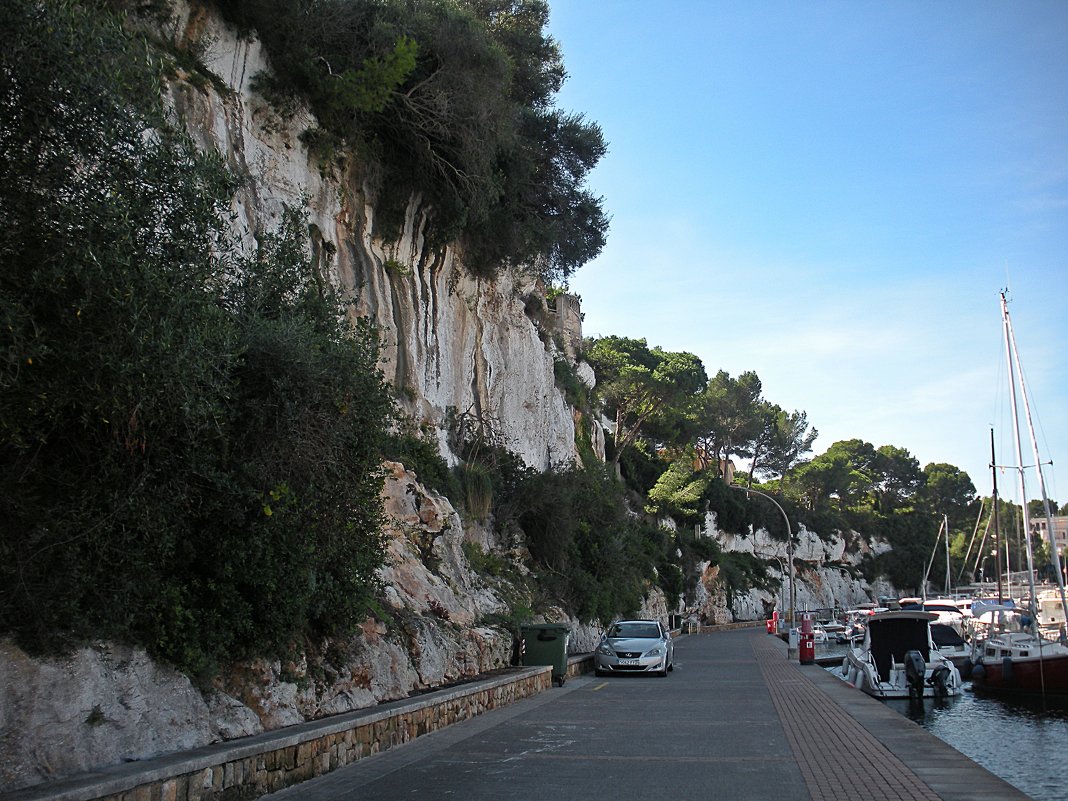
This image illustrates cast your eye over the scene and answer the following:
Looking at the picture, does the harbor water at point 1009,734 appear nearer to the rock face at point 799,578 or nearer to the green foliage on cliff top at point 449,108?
the green foliage on cliff top at point 449,108

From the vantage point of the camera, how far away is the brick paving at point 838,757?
796 cm

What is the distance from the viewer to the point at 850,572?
3681 inches

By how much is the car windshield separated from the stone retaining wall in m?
11.5

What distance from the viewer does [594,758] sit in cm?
989

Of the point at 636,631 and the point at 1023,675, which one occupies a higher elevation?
the point at 636,631

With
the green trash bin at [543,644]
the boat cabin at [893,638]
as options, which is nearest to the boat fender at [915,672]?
the boat cabin at [893,638]

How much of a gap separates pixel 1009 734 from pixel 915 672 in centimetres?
435

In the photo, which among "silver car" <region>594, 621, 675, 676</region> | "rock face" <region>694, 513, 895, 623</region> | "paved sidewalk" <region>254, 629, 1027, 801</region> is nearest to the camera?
"paved sidewalk" <region>254, 629, 1027, 801</region>

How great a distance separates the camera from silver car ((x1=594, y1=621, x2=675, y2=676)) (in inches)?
870

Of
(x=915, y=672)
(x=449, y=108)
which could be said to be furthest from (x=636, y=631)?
(x=449, y=108)

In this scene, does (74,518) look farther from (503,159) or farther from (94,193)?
(503,159)

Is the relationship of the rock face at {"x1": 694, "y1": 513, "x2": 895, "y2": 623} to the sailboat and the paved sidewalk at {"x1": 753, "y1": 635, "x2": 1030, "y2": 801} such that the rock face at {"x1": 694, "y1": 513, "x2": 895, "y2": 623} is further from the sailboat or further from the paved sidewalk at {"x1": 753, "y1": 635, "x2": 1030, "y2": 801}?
the paved sidewalk at {"x1": 753, "y1": 635, "x2": 1030, "y2": 801}

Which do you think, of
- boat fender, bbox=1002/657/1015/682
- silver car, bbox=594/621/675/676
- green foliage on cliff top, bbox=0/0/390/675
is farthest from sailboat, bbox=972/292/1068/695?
green foliage on cliff top, bbox=0/0/390/675

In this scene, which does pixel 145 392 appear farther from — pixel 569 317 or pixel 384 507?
pixel 569 317
